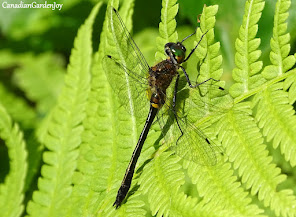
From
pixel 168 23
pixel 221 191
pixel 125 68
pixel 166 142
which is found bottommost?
pixel 221 191

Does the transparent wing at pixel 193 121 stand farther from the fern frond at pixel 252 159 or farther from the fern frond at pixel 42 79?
the fern frond at pixel 42 79

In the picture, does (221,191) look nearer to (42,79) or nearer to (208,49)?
(208,49)

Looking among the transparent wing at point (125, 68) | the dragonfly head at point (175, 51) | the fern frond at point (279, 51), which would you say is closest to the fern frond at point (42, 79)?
the transparent wing at point (125, 68)

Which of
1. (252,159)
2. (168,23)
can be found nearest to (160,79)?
(168,23)

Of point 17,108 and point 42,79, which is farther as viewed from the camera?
point 42,79

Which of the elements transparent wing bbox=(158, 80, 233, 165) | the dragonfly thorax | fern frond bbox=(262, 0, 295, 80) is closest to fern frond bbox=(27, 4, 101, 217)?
the dragonfly thorax

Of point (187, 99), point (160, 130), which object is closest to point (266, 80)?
point (187, 99)
